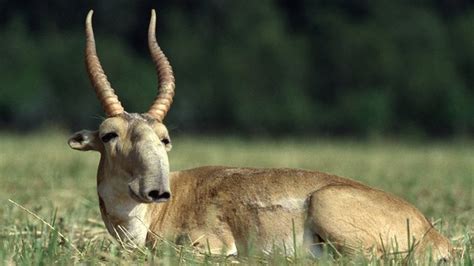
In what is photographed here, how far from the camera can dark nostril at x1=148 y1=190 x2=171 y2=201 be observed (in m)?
6.90

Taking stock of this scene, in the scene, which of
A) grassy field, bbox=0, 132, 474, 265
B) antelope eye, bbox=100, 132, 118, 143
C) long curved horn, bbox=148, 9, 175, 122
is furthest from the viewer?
long curved horn, bbox=148, 9, 175, 122

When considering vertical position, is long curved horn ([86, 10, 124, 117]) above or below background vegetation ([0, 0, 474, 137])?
below

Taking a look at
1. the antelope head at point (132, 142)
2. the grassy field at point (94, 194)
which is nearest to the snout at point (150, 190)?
the antelope head at point (132, 142)

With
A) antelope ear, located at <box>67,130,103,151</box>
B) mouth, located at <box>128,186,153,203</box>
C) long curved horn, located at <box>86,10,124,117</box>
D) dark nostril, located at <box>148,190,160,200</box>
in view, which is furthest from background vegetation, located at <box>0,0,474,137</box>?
dark nostril, located at <box>148,190,160,200</box>

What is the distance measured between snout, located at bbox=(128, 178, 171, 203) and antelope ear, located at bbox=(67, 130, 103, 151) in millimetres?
731

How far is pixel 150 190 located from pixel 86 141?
3.37 ft

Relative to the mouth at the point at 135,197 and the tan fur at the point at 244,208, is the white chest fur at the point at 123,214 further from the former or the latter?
the mouth at the point at 135,197

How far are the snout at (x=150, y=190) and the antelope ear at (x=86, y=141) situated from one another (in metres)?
0.73

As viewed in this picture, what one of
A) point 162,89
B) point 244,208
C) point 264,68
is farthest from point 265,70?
point 244,208

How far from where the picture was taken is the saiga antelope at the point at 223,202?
721 centimetres

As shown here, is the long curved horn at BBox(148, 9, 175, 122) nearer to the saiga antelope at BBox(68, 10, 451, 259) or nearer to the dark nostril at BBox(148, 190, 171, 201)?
the saiga antelope at BBox(68, 10, 451, 259)

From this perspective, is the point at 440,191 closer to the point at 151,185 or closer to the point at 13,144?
the point at 151,185

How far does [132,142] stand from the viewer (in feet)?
24.1

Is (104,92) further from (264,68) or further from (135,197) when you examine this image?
(264,68)
